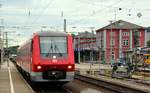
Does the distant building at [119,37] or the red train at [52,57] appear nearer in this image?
the red train at [52,57]

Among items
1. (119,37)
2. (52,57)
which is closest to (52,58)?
(52,57)

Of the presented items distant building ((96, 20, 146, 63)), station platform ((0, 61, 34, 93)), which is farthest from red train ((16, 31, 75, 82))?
distant building ((96, 20, 146, 63))

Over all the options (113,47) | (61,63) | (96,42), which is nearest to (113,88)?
(61,63)

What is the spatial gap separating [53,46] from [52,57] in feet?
2.26

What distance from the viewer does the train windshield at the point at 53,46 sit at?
76.3 ft

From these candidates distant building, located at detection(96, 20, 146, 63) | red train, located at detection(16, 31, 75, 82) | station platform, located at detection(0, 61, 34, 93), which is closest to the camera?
station platform, located at detection(0, 61, 34, 93)

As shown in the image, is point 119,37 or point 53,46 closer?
point 53,46

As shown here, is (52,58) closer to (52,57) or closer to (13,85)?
(52,57)

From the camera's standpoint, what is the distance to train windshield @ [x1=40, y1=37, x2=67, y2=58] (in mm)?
23250

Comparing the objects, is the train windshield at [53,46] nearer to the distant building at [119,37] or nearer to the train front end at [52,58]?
the train front end at [52,58]

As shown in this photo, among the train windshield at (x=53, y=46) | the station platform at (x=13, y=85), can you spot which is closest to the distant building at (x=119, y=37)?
the station platform at (x=13, y=85)

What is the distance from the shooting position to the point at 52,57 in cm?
2309

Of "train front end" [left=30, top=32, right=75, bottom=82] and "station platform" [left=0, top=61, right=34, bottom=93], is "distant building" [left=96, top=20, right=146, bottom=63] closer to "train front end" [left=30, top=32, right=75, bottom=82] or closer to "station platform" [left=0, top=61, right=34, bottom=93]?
"station platform" [left=0, top=61, right=34, bottom=93]

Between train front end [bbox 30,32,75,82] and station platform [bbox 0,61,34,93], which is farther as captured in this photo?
train front end [bbox 30,32,75,82]
